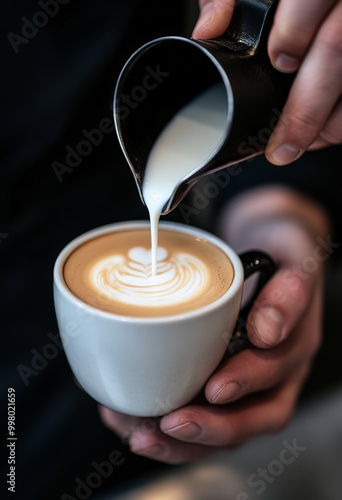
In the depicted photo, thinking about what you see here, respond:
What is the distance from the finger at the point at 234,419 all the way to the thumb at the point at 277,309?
0.12 metres

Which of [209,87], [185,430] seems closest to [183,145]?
[209,87]

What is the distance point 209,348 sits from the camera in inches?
32.8

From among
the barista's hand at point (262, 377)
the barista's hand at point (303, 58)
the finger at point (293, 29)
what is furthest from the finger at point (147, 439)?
the finger at point (293, 29)

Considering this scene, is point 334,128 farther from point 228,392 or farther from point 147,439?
point 147,439

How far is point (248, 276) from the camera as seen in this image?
0.96 meters

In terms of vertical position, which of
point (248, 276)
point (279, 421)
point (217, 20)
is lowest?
point (279, 421)

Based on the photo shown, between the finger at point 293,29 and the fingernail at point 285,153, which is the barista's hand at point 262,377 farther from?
the finger at point 293,29

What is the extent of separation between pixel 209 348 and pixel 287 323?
0.21 metres

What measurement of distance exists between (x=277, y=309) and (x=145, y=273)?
23 centimetres

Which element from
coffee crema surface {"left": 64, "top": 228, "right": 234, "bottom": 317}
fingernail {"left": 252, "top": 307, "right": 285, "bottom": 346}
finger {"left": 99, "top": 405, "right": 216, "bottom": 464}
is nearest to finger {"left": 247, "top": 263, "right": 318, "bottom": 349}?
fingernail {"left": 252, "top": 307, "right": 285, "bottom": 346}

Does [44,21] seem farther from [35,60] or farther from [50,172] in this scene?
[50,172]

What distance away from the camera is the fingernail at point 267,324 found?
964 mm

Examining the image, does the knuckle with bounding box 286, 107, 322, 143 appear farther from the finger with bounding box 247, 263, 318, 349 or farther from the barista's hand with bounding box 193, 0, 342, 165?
the finger with bounding box 247, 263, 318, 349

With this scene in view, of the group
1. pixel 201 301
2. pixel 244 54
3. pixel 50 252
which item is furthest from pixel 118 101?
pixel 50 252
